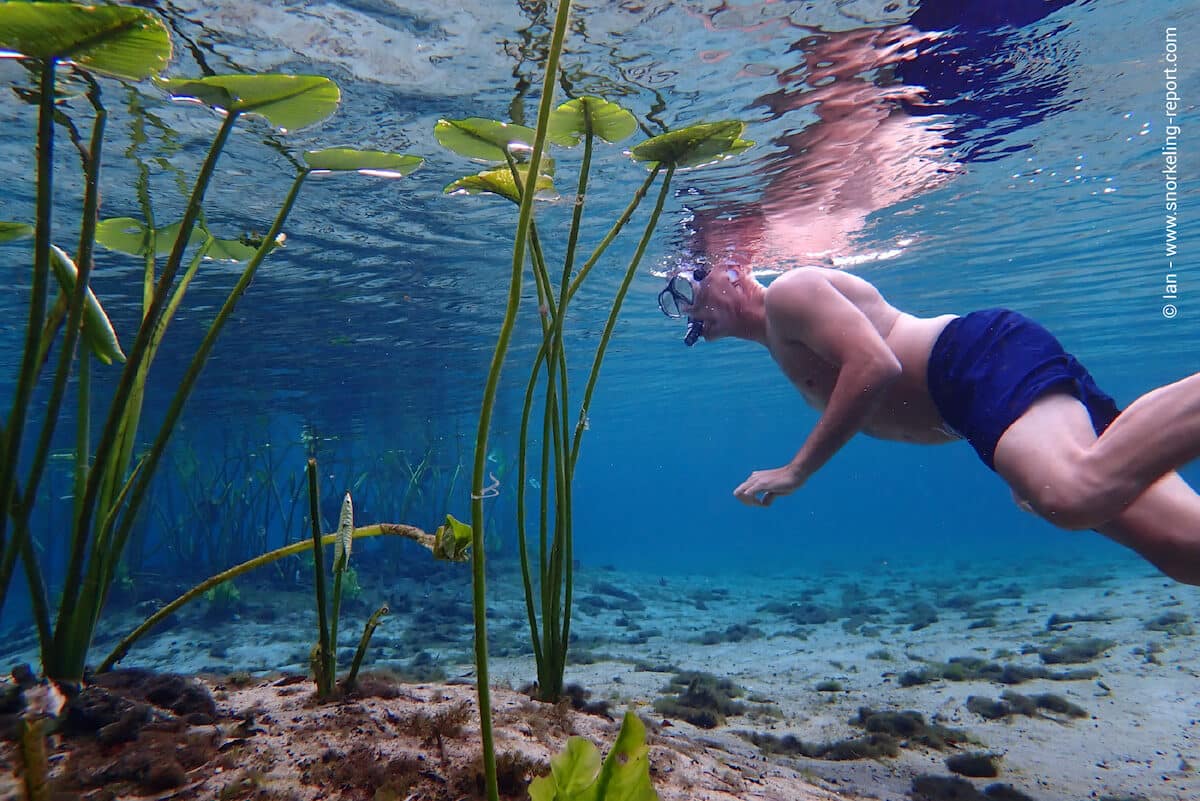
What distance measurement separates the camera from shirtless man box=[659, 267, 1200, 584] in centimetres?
293

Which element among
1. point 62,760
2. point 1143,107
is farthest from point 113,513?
point 1143,107

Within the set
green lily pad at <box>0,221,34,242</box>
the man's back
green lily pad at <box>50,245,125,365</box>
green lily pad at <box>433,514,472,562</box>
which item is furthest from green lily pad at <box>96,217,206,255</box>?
the man's back

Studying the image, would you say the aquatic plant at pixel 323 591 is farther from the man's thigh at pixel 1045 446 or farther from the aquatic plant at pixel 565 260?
the man's thigh at pixel 1045 446

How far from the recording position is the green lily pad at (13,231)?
2969 mm

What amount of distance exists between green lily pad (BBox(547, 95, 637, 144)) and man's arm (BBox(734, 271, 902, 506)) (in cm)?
174

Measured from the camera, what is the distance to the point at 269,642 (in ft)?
41.2

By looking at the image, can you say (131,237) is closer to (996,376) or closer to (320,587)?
(320,587)

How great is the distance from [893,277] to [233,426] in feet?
118

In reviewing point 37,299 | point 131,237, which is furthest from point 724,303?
point 131,237

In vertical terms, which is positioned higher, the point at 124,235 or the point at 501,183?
the point at 501,183

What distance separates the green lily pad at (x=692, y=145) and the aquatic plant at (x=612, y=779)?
3.01 meters

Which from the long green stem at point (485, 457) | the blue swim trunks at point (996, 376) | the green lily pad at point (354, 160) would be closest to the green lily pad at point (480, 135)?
the green lily pad at point (354, 160)

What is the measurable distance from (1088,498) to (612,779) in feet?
8.93

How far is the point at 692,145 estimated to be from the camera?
3.73m
